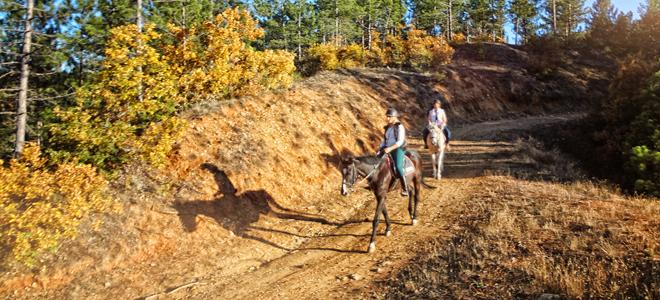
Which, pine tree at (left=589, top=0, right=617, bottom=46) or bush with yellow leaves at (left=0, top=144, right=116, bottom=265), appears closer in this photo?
bush with yellow leaves at (left=0, top=144, right=116, bottom=265)

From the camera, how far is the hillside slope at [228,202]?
9.14 metres

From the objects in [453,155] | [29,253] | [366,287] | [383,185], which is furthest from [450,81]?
[29,253]

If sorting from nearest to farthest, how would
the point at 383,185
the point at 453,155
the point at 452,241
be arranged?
the point at 452,241 → the point at 383,185 → the point at 453,155

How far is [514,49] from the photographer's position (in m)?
45.2

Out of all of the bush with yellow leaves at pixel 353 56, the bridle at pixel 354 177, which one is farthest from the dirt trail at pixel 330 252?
the bush with yellow leaves at pixel 353 56

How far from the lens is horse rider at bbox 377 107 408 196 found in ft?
31.8

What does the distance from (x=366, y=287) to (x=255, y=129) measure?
941 cm

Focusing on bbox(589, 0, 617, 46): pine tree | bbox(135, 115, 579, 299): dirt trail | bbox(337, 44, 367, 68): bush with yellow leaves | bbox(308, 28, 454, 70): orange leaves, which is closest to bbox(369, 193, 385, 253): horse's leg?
bbox(135, 115, 579, 299): dirt trail

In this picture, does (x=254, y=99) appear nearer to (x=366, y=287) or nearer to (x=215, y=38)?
(x=215, y=38)

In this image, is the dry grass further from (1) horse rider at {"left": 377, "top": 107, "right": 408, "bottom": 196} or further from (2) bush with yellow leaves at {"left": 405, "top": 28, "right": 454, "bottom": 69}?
(2) bush with yellow leaves at {"left": 405, "top": 28, "right": 454, "bottom": 69}

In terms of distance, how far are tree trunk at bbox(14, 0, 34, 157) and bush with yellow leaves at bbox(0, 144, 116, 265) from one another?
9.24ft

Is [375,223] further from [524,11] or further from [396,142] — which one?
[524,11]

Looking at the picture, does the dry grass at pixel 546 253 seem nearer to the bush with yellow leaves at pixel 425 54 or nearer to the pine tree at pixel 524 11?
the bush with yellow leaves at pixel 425 54

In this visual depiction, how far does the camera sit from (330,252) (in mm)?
9562
